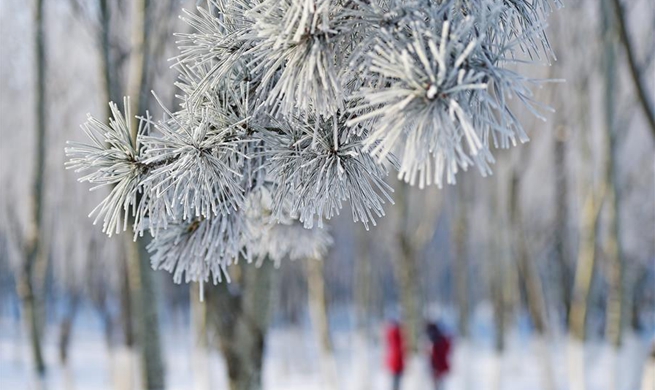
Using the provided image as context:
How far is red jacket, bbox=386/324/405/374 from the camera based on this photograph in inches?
421

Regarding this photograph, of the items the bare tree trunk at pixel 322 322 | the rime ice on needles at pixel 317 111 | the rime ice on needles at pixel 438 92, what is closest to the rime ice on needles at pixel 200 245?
the rime ice on needles at pixel 317 111

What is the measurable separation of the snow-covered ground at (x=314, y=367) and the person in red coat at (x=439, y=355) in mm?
205

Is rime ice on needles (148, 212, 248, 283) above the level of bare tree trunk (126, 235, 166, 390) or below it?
above

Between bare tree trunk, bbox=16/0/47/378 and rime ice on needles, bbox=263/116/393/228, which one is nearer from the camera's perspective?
rime ice on needles, bbox=263/116/393/228

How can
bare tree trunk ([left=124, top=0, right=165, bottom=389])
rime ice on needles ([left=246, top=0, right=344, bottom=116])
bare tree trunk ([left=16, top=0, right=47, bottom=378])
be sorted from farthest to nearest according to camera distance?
bare tree trunk ([left=16, top=0, right=47, bottom=378])
bare tree trunk ([left=124, top=0, right=165, bottom=389])
rime ice on needles ([left=246, top=0, right=344, bottom=116])

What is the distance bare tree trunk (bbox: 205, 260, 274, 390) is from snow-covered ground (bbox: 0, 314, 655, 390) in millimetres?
406

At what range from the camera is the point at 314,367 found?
2233cm

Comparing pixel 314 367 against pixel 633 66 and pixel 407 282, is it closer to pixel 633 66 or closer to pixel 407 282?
pixel 407 282

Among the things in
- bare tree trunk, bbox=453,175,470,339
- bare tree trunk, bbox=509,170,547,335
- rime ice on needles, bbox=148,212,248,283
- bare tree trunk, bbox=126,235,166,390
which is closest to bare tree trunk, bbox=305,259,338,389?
bare tree trunk, bbox=453,175,470,339

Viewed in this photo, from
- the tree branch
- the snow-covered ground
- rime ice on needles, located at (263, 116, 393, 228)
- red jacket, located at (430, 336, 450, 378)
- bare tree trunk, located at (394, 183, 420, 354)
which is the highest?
the tree branch

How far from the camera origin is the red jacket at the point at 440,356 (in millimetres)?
10562

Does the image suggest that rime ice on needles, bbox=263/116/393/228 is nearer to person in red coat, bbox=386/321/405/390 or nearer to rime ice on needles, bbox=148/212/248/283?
rime ice on needles, bbox=148/212/248/283

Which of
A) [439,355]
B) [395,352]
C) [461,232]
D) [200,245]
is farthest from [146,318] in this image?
[461,232]

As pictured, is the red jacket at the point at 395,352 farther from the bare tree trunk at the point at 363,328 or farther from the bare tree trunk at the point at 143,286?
the bare tree trunk at the point at 143,286
